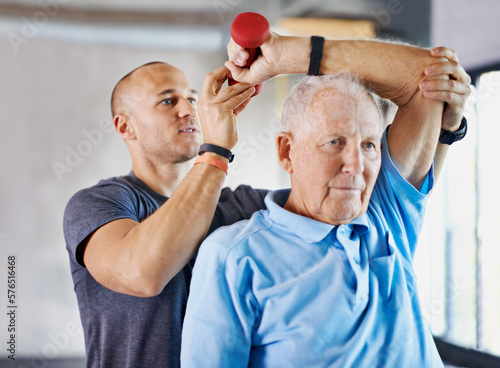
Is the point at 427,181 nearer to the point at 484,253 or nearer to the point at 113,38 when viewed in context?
the point at 484,253

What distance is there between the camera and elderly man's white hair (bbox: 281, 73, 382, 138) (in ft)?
3.83

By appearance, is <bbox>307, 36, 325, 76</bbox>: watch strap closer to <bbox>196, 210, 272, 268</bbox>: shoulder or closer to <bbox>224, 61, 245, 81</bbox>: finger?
<bbox>224, 61, 245, 81</bbox>: finger

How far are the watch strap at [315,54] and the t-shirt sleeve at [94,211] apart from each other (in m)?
0.67

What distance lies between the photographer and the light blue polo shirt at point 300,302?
1.08 meters

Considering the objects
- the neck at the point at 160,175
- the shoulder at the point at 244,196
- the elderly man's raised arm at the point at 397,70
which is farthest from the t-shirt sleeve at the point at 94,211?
the elderly man's raised arm at the point at 397,70

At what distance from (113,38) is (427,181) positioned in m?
3.52

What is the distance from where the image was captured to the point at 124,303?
146cm

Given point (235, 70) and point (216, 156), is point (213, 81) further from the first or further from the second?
point (216, 156)

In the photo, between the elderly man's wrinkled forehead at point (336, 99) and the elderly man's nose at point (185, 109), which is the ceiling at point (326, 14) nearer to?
the elderly man's nose at point (185, 109)

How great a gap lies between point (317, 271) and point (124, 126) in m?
1.11

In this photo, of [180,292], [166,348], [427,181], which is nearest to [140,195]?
[180,292]

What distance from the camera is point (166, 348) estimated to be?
4.60ft

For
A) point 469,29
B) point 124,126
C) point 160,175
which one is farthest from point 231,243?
point 469,29

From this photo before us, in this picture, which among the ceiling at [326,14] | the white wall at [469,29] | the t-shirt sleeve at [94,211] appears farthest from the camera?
the ceiling at [326,14]
